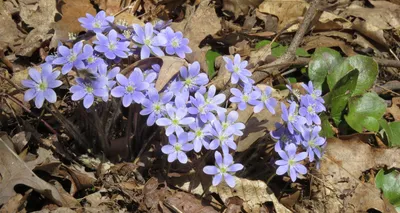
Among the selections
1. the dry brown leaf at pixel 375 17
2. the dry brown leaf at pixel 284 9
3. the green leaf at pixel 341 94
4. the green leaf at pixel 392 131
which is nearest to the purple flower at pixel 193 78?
the green leaf at pixel 341 94

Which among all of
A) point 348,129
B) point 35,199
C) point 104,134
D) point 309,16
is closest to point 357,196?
point 348,129

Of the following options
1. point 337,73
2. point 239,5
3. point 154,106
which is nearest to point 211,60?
point 239,5

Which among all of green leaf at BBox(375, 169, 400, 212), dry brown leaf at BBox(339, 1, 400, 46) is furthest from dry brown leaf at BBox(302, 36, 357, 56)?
green leaf at BBox(375, 169, 400, 212)

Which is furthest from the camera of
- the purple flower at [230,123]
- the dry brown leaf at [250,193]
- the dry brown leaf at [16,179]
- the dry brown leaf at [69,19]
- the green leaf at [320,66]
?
the green leaf at [320,66]

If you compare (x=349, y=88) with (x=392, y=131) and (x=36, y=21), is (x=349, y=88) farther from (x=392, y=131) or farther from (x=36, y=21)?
(x=36, y=21)

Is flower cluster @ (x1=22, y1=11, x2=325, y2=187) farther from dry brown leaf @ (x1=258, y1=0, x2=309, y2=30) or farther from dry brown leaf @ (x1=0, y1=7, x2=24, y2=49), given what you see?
dry brown leaf @ (x1=258, y1=0, x2=309, y2=30)

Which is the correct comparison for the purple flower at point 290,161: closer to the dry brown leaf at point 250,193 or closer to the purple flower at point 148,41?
the dry brown leaf at point 250,193

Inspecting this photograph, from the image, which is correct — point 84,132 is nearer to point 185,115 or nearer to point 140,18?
point 185,115
